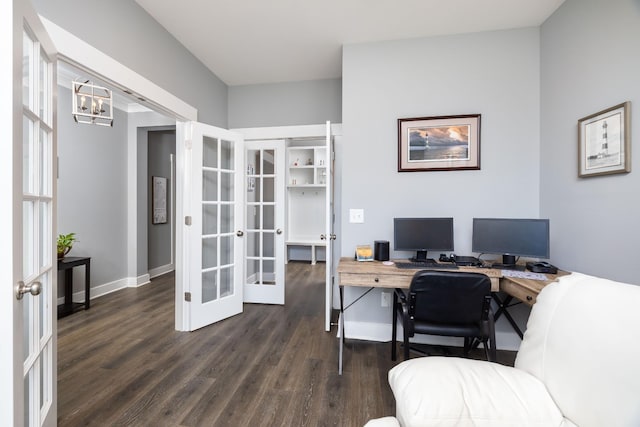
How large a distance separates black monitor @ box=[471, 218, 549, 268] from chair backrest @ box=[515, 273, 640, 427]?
3.59 feet

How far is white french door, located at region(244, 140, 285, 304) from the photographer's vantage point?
133 inches

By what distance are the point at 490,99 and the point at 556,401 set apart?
2.29 metres

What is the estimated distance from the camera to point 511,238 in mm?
2129

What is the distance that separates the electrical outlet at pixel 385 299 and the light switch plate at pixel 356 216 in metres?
0.71

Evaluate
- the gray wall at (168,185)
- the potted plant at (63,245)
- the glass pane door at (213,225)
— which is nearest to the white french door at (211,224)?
the glass pane door at (213,225)

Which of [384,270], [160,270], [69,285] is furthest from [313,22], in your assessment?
[160,270]

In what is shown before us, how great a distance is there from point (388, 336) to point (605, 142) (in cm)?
212

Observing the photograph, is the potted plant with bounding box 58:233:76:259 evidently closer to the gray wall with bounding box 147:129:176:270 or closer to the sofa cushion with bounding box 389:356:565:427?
the gray wall with bounding box 147:129:176:270

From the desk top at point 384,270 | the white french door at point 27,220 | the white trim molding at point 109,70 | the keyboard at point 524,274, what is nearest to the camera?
the white french door at point 27,220

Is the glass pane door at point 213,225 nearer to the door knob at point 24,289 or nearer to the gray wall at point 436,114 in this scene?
the gray wall at point 436,114

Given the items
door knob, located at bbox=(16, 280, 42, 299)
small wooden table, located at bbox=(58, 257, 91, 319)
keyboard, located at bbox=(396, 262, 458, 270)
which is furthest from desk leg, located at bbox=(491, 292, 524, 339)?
small wooden table, located at bbox=(58, 257, 91, 319)

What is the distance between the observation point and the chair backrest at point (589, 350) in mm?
773

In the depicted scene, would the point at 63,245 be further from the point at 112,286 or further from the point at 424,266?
the point at 424,266
